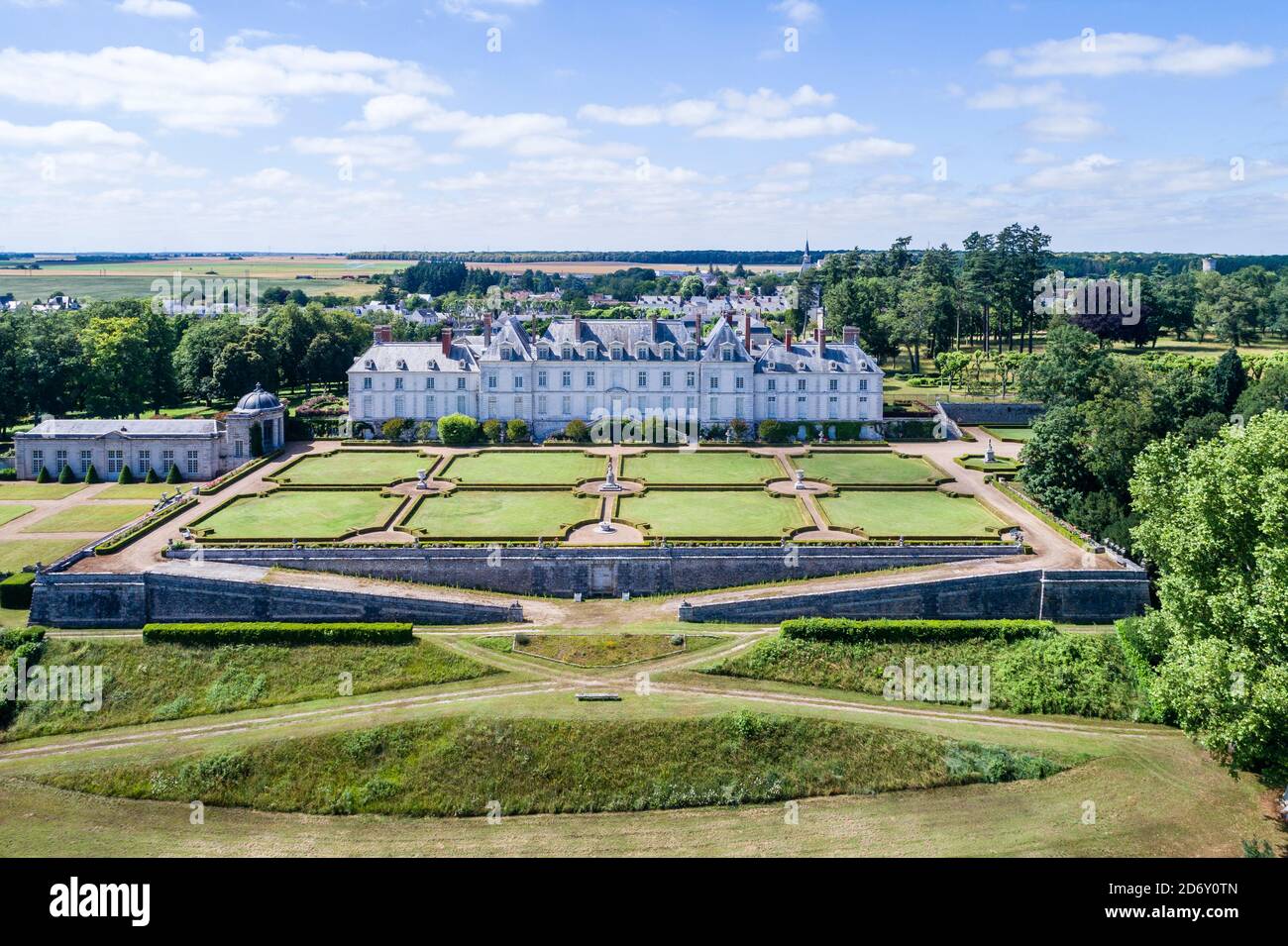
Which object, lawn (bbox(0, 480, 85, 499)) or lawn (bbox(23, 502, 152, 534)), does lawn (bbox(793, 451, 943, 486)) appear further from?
lawn (bbox(0, 480, 85, 499))

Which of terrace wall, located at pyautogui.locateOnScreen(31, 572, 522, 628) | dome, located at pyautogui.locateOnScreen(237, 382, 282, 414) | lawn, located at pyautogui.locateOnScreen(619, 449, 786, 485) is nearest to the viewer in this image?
terrace wall, located at pyautogui.locateOnScreen(31, 572, 522, 628)

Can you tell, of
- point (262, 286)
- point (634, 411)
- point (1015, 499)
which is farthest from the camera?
point (262, 286)

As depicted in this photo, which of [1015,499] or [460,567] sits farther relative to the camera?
[1015,499]

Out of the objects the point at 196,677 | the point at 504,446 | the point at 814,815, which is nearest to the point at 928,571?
the point at 814,815

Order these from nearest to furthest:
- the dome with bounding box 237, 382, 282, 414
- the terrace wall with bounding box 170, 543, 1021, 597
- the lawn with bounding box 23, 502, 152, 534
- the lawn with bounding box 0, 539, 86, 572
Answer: the terrace wall with bounding box 170, 543, 1021, 597, the lawn with bounding box 0, 539, 86, 572, the lawn with bounding box 23, 502, 152, 534, the dome with bounding box 237, 382, 282, 414

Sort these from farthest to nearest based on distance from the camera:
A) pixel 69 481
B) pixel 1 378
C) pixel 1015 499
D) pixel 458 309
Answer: pixel 458 309 → pixel 1 378 → pixel 69 481 → pixel 1015 499

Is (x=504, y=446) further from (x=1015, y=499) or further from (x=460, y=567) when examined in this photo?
(x=1015, y=499)

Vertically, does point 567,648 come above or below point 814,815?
above

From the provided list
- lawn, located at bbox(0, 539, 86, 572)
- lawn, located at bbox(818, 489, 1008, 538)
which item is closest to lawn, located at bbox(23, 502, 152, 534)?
lawn, located at bbox(0, 539, 86, 572)
